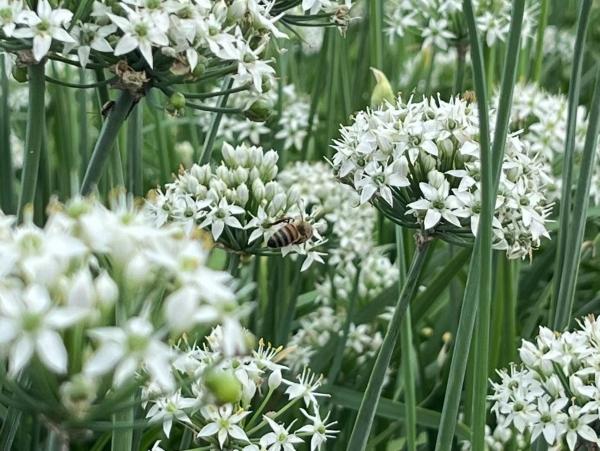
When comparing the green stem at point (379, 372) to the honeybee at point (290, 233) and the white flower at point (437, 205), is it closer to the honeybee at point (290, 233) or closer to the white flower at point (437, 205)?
the white flower at point (437, 205)

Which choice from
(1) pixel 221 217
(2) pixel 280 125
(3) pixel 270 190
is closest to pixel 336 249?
(2) pixel 280 125

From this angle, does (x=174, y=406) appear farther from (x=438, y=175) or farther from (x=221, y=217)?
(x=438, y=175)

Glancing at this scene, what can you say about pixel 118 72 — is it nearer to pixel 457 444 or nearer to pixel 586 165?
pixel 586 165

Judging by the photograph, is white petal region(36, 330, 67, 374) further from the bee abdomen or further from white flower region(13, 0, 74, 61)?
the bee abdomen

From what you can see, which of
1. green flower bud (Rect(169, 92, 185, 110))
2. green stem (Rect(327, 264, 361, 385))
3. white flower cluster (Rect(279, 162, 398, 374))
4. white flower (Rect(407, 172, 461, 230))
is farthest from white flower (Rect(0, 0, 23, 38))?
white flower cluster (Rect(279, 162, 398, 374))

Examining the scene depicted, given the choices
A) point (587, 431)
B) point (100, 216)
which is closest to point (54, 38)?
point (100, 216)

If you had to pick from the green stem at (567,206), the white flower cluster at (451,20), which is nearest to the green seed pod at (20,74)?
the green stem at (567,206)
